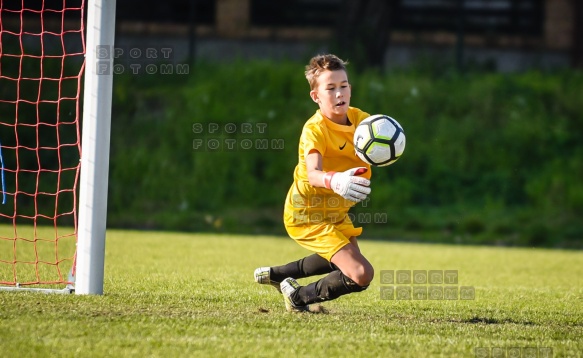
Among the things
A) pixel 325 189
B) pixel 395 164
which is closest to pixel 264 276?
pixel 325 189

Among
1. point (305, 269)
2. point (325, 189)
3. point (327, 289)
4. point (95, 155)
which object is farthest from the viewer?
point (305, 269)

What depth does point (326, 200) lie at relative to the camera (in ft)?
17.9

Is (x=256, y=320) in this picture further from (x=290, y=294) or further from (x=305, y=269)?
(x=305, y=269)

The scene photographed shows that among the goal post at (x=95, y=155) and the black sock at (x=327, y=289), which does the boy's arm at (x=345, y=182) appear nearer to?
the black sock at (x=327, y=289)

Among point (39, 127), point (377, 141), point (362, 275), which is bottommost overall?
point (362, 275)

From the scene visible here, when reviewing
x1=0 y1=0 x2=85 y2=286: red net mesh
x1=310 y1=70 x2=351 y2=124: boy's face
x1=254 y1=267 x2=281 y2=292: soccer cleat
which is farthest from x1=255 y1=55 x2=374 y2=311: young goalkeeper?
x1=0 y1=0 x2=85 y2=286: red net mesh

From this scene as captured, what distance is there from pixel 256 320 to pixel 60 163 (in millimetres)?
4004

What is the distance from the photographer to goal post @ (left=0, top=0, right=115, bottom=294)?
559cm

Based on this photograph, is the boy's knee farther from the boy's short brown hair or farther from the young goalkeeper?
the boy's short brown hair

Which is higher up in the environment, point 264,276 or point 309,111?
point 309,111

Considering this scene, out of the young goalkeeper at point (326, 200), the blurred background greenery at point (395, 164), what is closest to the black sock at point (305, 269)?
the young goalkeeper at point (326, 200)

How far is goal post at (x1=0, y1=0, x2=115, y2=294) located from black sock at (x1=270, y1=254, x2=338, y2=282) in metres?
1.19

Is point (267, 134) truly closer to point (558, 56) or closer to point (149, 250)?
point (149, 250)

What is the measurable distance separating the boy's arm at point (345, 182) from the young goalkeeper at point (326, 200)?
0.08 ft
